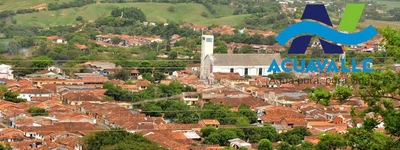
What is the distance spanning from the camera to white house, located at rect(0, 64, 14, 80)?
21259mm

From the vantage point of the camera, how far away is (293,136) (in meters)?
14.0

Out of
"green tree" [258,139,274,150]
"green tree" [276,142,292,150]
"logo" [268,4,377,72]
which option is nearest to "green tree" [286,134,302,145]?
"green tree" [276,142,292,150]

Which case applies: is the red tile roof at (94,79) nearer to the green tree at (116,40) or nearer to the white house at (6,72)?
the white house at (6,72)

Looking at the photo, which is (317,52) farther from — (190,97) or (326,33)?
(326,33)

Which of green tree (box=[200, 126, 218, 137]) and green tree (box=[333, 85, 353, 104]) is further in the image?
green tree (box=[200, 126, 218, 137])

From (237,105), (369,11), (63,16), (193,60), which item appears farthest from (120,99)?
(63,16)

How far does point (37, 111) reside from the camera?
15734 millimetres

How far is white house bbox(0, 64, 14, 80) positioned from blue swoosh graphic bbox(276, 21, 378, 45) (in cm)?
976

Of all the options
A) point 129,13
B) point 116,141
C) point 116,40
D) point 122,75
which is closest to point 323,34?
point 116,141

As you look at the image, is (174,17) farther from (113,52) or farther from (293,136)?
(293,136)

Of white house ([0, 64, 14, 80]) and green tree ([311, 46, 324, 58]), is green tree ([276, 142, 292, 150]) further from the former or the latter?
green tree ([311, 46, 324, 58])

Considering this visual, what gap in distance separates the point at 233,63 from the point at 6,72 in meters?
6.03

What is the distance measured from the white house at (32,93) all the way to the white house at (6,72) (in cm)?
268

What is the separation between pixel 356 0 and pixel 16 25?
15598 mm
